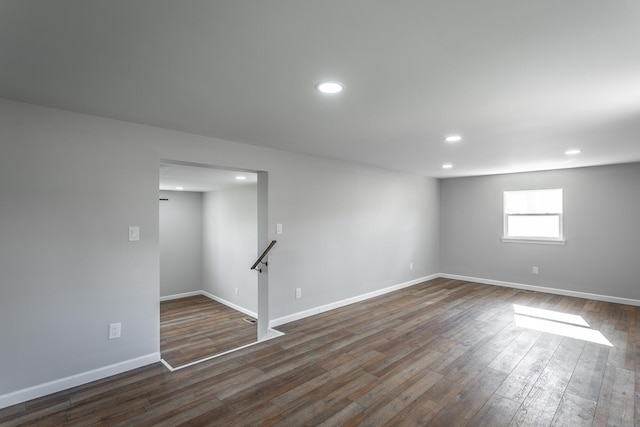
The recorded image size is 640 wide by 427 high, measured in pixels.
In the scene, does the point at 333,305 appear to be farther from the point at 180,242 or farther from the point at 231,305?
the point at 180,242

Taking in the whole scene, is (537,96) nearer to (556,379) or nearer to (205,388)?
(556,379)

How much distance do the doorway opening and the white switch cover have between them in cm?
144

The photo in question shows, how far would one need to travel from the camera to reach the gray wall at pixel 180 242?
7211 mm

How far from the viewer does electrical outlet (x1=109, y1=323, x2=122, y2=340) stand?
2748 mm

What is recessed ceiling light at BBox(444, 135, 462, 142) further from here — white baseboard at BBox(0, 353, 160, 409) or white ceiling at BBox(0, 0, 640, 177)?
white baseboard at BBox(0, 353, 160, 409)

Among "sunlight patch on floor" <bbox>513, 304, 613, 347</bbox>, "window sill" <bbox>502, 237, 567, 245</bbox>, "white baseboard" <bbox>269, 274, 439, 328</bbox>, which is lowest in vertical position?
"sunlight patch on floor" <bbox>513, 304, 613, 347</bbox>

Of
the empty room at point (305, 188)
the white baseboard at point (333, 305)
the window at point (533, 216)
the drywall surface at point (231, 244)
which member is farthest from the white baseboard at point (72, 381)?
the window at point (533, 216)

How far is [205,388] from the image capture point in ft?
8.43

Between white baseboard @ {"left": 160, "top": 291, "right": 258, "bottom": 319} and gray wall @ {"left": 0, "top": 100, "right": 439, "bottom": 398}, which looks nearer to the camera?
gray wall @ {"left": 0, "top": 100, "right": 439, "bottom": 398}

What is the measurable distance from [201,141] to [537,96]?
3028 mm

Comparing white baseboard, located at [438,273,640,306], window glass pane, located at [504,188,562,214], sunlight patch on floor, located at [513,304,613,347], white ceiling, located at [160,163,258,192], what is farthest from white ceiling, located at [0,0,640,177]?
white baseboard, located at [438,273,640,306]

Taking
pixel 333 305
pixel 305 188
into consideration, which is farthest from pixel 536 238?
pixel 305 188

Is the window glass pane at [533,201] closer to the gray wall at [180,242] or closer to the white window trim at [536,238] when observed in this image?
the white window trim at [536,238]

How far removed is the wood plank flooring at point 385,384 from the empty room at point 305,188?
2 centimetres
